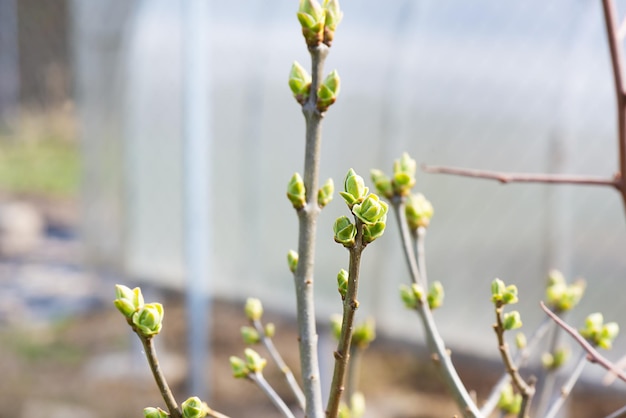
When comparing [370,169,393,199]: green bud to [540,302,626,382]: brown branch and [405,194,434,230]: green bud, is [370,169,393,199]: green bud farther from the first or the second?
[540,302,626,382]: brown branch

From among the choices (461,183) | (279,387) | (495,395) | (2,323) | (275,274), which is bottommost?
(2,323)

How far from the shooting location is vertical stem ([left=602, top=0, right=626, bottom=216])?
51 cm

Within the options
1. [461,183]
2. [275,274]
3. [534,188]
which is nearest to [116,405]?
[275,274]

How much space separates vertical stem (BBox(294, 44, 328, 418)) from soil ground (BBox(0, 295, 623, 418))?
8.81 feet

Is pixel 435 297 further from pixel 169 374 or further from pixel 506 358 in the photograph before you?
pixel 169 374

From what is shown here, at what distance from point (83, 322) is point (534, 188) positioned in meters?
2.94

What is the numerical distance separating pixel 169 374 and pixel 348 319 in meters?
Answer: 3.48

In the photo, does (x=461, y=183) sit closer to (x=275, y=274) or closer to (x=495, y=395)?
(x=275, y=274)

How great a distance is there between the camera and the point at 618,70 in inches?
21.2

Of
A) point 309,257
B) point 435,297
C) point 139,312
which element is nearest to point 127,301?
point 139,312

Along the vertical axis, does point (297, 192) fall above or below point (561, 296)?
above

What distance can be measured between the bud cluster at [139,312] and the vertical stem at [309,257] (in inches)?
4.2

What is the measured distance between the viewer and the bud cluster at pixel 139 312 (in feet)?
1.63

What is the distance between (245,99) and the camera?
3.88 m
